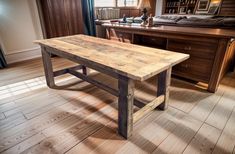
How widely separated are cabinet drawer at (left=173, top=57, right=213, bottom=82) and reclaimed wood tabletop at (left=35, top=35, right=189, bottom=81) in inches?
35.0

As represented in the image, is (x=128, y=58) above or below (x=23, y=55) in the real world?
above

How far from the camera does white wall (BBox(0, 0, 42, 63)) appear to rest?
10.5ft

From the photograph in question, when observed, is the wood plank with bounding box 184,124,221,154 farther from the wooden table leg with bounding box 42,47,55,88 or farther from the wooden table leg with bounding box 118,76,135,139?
the wooden table leg with bounding box 42,47,55,88

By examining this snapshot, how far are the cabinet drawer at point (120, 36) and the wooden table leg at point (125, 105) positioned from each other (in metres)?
1.81

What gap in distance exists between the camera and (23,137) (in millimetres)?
1506

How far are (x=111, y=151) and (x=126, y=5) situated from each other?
5.76 m

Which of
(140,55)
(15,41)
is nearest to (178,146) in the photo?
(140,55)

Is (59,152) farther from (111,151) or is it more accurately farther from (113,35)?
(113,35)

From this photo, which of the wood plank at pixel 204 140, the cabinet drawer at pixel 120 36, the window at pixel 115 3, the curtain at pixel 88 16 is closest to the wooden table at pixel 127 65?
the wood plank at pixel 204 140

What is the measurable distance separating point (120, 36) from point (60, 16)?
1.53m

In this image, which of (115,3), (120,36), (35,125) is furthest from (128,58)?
(115,3)

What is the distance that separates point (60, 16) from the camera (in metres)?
3.58

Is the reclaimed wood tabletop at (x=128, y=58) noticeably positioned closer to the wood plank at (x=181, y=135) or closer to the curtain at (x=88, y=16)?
the wood plank at (x=181, y=135)

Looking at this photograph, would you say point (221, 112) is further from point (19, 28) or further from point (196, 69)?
point (19, 28)
